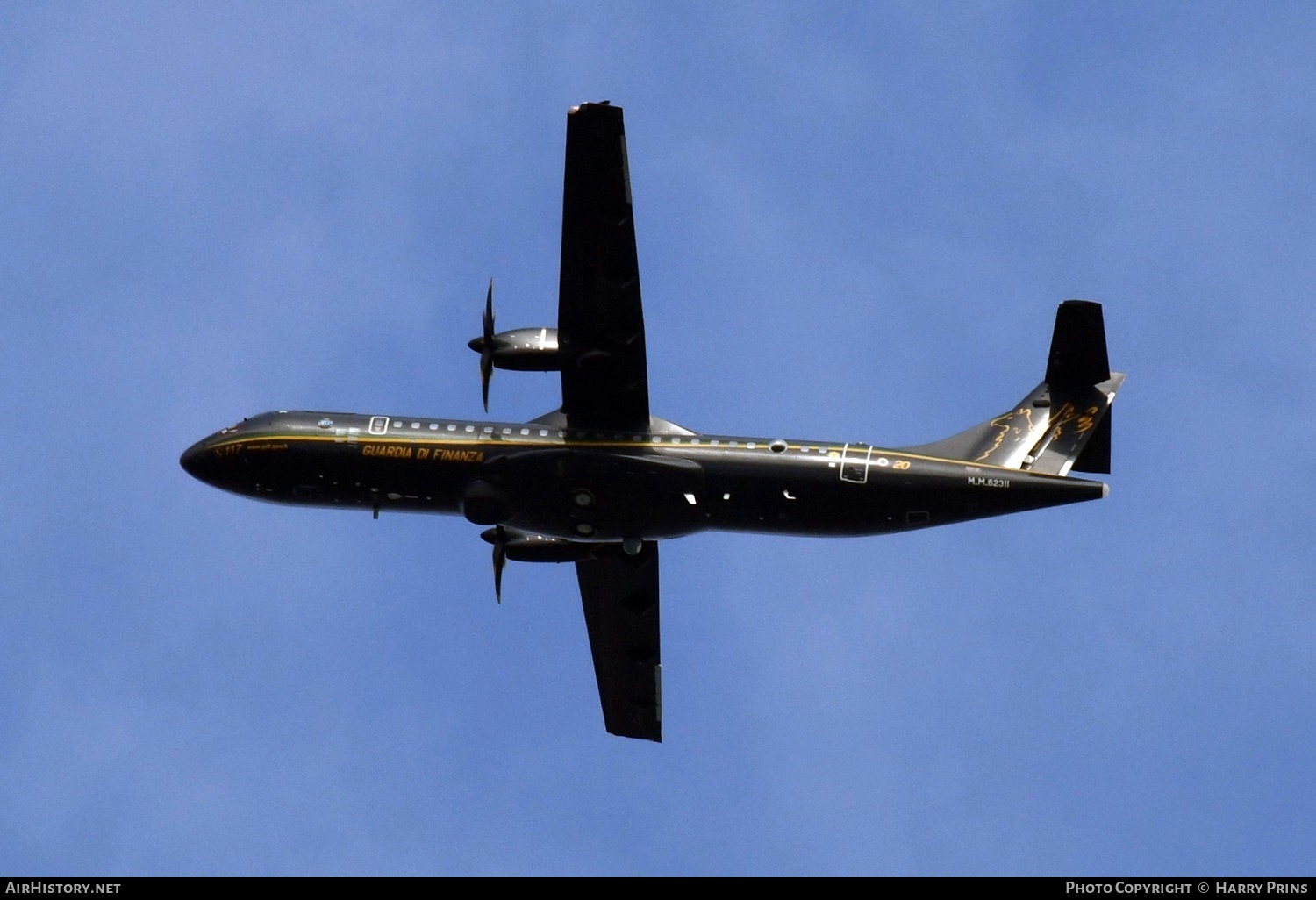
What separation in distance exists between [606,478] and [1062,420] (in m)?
11.3

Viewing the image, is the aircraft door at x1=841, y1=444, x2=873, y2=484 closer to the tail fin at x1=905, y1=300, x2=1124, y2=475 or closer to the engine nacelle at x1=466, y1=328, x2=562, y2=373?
the tail fin at x1=905, y1=300, x2=1124, y2=475

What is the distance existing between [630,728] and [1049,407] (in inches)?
608

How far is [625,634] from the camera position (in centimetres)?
5197

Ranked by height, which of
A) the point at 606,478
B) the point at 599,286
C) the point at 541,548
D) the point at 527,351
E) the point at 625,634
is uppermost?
the point at 599,286

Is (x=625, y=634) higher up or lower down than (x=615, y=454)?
lower down

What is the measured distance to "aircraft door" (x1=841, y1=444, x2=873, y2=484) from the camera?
1761 inches

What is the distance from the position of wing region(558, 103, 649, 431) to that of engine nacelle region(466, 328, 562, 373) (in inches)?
11.7

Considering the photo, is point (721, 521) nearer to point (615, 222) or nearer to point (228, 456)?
point (615, 222)

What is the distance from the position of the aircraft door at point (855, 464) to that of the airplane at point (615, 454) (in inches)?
1.6

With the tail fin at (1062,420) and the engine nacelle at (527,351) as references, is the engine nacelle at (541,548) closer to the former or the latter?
the engine nacelle at (527,351)

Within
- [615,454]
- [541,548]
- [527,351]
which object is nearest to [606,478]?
[615,454]

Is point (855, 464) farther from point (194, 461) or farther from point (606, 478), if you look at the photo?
point (194, 461)
